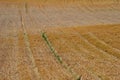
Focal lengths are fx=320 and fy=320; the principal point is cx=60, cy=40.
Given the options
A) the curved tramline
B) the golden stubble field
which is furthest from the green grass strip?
the curved tramline

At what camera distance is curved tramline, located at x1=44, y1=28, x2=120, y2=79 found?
1345 centimetres

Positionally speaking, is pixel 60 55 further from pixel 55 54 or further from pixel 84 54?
pixel 84 54

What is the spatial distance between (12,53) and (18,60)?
5.72 ft

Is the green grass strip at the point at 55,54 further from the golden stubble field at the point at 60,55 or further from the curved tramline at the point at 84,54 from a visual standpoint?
the curved tramline at the point at 84,54

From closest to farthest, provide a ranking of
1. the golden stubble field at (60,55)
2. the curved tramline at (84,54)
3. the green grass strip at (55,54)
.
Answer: the green grass strip at (55,54)
the golden stubble field at (60,55)
the curved tramline at (84,54)

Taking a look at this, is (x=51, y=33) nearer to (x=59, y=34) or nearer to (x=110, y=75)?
(x=59, y=34)

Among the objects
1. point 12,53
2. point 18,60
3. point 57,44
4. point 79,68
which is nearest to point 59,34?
point 57,44

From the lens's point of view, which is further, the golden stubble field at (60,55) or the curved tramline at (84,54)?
the curved tramline at (84,54)

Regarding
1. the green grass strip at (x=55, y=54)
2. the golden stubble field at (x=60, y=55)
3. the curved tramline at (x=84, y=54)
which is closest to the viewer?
the green grass strip at (x=55, y=54)

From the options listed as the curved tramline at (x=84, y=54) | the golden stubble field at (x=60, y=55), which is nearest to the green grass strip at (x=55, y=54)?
the golden stubble field at (x=60, y=55)

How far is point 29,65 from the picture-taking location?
14250 millimetres

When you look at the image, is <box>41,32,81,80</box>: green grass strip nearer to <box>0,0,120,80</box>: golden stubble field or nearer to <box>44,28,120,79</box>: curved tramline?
<box>0,0,120,80</box>: golden stubble field

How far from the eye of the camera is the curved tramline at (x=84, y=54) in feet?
44.1

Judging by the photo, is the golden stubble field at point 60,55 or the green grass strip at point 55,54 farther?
the golden stubble field at point 60,55
